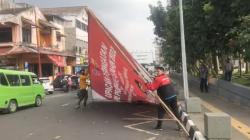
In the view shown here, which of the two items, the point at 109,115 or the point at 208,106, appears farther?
the point at 208,106

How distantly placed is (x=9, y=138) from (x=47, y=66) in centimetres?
4685

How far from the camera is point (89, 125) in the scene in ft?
48.6

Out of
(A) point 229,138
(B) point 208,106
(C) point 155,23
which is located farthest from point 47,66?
(A) point 229,138

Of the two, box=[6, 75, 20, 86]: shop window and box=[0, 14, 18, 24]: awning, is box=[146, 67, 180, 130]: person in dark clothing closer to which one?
box=[6, 75, 20, 86]: shop window

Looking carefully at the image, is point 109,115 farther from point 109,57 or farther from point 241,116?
point 241,116

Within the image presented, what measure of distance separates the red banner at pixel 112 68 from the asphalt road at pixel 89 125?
35.6 inches

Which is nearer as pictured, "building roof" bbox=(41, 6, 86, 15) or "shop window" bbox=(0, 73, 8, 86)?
"shop window" bbox=(0, 73, 8, 86)

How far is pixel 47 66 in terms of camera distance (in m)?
58.8

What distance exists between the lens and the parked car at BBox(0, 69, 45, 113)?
64.6 ft

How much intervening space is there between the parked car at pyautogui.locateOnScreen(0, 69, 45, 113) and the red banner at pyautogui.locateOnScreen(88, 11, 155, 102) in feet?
14.0

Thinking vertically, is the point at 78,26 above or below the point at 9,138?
above

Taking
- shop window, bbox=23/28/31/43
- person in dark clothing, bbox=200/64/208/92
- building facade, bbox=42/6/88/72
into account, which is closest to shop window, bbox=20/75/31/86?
person in dark clothing, bbox=200/64/208/92

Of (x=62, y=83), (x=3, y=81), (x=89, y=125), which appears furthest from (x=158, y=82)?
(x=62, y=83)

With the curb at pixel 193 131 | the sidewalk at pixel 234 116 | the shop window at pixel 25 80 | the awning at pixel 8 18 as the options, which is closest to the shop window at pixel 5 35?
the awning at pixel 8 18
